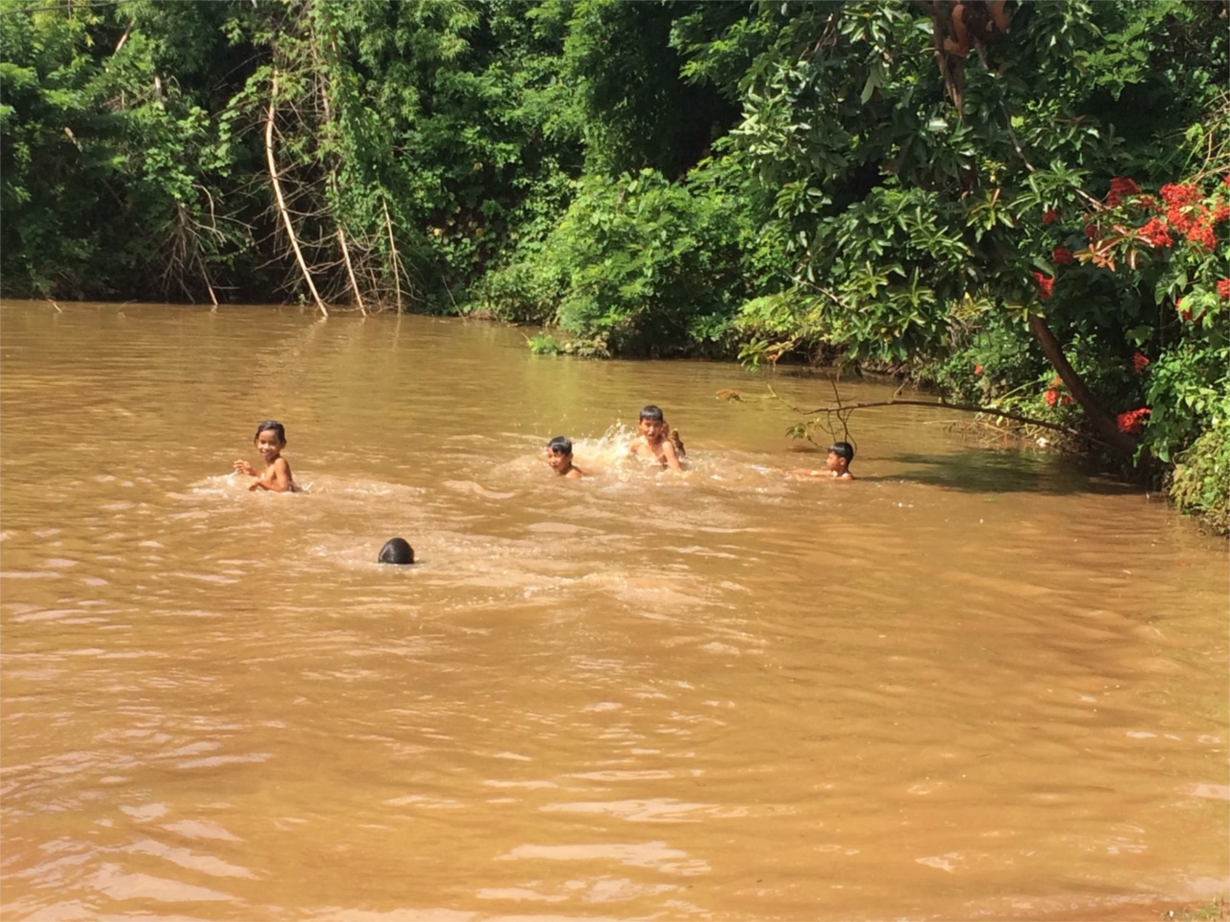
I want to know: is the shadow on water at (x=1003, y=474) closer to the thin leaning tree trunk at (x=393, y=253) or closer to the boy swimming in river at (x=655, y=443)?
the boy swimming in river at (x=655, y=443)

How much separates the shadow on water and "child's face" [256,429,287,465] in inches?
203

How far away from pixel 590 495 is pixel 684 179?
16431 millimetres

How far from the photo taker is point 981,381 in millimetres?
14070

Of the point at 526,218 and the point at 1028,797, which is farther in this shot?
the point at 526,218

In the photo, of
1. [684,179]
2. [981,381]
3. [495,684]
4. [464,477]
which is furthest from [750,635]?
[684,179]

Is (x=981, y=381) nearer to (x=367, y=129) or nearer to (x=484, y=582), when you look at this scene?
(x=484, y=582)

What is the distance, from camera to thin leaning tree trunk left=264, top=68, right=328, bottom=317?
26.3 meters

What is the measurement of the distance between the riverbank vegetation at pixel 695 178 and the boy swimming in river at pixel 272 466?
4.53 metres

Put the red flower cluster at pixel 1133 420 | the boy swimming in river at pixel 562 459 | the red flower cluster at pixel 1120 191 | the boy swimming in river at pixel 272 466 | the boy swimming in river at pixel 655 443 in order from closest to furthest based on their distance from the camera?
the boy swimming in river at pixel 272 466
the red flower cluster at pixel 1120 191
the red flower cluster at pixel 1133 420
the boy swimming in river at pixel 562 459
the boy swimming in river at pixel 655 443

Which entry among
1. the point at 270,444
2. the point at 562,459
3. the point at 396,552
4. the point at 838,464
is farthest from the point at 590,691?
the point at 838,464

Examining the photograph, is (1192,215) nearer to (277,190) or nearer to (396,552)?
(396,552)

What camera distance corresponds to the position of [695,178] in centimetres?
2277

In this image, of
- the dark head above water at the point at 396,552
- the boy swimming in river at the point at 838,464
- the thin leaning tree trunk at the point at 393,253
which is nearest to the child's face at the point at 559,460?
the boy swimming in river at the point at 838,464

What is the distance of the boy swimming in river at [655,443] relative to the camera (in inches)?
436
